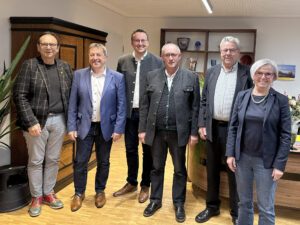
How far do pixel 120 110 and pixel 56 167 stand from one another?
80 cm

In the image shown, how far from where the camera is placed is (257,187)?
7.27ft

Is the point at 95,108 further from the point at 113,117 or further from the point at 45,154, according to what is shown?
the point at 45,154

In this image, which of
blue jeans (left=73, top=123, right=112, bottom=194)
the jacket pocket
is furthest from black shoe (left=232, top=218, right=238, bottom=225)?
the jacket pocket

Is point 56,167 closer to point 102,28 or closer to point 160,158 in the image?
point 160,158

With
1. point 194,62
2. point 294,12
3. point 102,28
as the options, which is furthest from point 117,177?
point 294,12

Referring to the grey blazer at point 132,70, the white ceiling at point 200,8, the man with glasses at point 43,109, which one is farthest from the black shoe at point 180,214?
the white ceiling at point 200,8

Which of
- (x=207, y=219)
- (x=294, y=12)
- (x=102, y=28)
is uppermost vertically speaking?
(x=294, y=12)

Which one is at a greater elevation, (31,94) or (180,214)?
(31,94)

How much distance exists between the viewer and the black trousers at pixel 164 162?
9.11 feet

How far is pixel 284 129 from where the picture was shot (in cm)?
210

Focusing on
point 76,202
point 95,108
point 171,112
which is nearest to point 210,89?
point 171,112

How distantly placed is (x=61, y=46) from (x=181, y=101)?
148cm

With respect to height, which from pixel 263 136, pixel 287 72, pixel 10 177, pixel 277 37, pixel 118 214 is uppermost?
pixel 277 37

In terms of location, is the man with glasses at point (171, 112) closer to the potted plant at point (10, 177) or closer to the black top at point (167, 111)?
the black top at point (167, 111)
